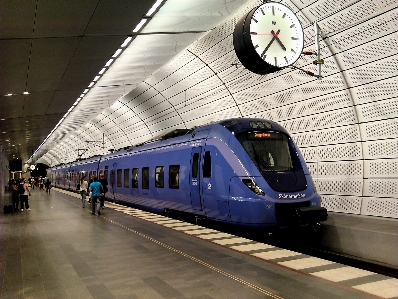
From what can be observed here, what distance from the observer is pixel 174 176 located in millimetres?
14711

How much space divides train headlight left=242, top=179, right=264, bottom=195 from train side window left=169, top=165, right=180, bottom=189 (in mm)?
4133

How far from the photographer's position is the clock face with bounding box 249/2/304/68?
322 inches

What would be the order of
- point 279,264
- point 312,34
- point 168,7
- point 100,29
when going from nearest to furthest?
point 279,264
point 100,29
point 168,7
point 312,34

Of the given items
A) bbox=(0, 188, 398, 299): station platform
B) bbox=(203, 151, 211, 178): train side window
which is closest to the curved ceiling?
bbox=(203, 151, 211, 178): train side window

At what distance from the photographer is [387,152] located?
48.1ft

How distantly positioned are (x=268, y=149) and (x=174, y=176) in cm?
438

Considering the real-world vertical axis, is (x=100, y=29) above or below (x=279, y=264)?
above

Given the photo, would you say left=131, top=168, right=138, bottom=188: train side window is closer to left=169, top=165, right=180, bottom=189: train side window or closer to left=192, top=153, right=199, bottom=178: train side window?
left=169, top=165, right=180, bottom=189: train side window

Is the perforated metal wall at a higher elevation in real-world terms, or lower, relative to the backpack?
higher

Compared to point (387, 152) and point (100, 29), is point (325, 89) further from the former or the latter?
point (100, 29)

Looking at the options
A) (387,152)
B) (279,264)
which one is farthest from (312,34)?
(279,264)

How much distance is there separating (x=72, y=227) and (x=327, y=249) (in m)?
7.78

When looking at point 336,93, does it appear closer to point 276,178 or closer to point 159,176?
point 276,178

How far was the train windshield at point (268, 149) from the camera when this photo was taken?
1105 centimetres
